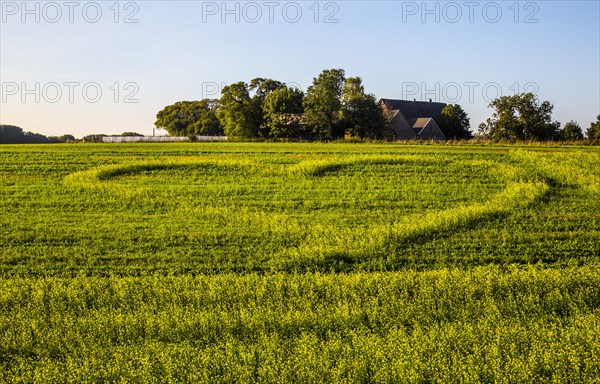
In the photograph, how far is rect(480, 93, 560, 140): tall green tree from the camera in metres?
78.9

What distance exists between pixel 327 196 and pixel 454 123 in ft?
288

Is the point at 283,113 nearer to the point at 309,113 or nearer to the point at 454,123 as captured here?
the point at 309,113

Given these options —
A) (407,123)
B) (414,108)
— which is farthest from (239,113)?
(414,108)

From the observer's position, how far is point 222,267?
51.4 ft

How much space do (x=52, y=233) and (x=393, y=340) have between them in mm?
13839

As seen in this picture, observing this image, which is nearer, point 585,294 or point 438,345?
point 438,345

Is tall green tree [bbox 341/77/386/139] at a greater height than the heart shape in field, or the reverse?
tall green tree [bbox 341/77/386/139]

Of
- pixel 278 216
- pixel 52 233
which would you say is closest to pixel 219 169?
pixel 278 216

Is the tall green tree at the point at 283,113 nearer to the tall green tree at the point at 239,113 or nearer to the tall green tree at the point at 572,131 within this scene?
the tall green tree at the point at 239,113

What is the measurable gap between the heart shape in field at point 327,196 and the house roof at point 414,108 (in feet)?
251

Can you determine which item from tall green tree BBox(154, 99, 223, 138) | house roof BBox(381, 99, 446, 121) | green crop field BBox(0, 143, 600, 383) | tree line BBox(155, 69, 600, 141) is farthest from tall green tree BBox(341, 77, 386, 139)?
tall green tree BBox(154, 99, 223, 138)

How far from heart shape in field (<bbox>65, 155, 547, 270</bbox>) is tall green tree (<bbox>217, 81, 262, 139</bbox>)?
222 feet

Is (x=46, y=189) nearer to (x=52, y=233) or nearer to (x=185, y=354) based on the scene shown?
(x=52, y=233)

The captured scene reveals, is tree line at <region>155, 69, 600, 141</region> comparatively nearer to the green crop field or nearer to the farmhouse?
the farmhouse
